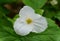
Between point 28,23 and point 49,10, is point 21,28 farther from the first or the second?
point 49,10

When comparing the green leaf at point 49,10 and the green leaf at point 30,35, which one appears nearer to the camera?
the green leaf at point 30,35

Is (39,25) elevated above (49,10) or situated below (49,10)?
below

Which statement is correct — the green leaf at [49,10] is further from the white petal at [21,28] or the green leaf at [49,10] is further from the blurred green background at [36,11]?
the white petal at [21,28]

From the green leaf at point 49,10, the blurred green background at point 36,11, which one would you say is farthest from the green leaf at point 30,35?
the green leaf at point 49,10

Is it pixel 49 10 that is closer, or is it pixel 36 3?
pixel 36 3

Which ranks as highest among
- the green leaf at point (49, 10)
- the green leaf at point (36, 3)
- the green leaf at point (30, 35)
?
the green leaf at point (49, 10)

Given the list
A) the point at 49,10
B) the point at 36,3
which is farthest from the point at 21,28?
the point at 49,10

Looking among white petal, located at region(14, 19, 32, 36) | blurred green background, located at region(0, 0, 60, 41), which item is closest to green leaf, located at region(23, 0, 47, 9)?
blurred green background, located at region(0, 0, 60, 41)

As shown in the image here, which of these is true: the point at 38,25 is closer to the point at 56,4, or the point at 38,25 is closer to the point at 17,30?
the point at 17,30

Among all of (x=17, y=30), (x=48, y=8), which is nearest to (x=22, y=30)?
(x=17, y=30)
